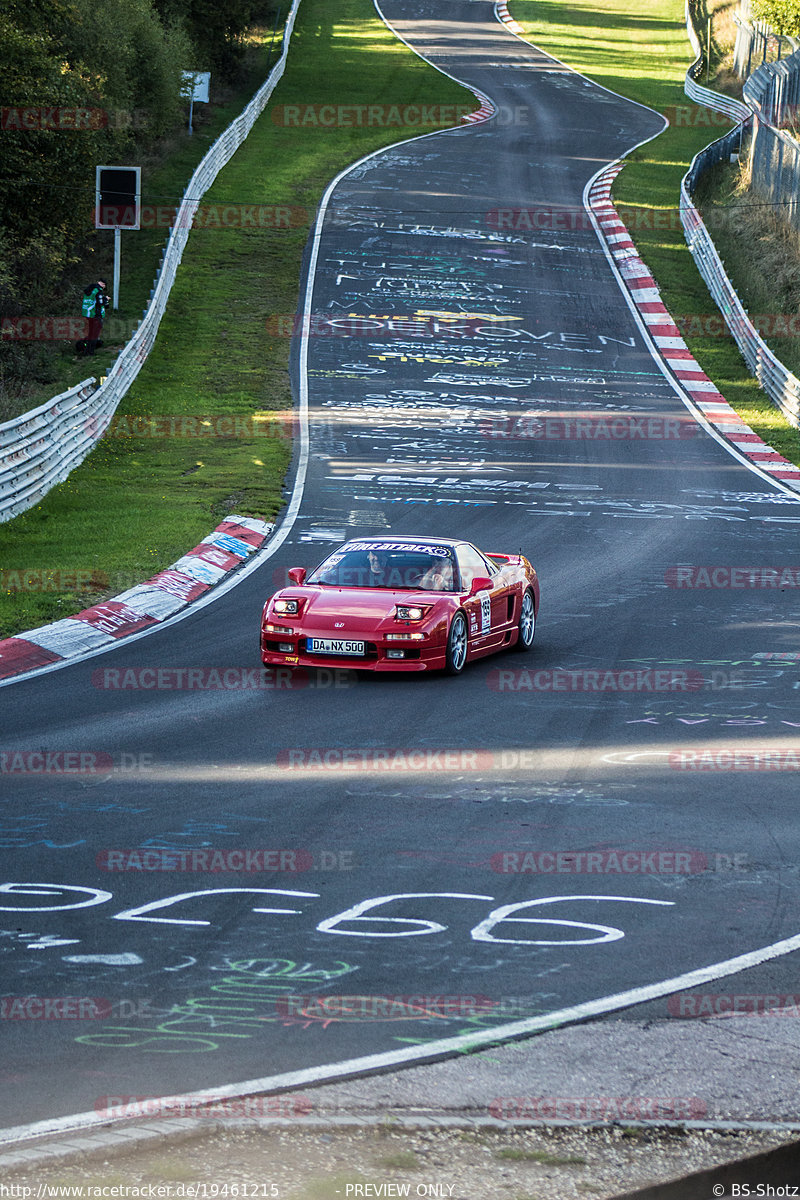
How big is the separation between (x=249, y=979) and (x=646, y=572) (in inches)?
550

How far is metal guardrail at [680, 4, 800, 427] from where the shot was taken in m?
33.7

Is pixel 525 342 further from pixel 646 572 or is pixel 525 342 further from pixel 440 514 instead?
pixel 646 572

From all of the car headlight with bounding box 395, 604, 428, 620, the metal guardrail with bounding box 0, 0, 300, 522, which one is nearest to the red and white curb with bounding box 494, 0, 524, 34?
the metal guardrail with bounding box 0, 0, 300, 522

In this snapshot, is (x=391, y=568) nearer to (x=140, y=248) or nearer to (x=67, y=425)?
(x=67, y=425)

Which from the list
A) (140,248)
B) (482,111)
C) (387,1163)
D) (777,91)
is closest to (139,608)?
(387,1163)

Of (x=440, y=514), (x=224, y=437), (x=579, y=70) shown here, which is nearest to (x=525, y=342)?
(x=224, y=437)

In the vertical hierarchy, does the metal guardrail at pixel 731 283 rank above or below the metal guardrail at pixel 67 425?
above

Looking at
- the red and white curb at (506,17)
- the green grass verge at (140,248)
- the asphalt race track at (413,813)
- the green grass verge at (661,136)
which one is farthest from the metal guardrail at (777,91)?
the red and white curb at (506,17)

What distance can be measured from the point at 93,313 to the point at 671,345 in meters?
15.3

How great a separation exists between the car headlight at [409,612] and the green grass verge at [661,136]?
17.3 meters

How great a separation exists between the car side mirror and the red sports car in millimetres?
10

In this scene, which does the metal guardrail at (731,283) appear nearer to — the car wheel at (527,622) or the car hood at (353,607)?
the car wheel at (527,622)

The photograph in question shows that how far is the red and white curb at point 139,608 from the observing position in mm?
14656

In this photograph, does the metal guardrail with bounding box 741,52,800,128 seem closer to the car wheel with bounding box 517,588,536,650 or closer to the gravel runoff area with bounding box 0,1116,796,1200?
the car wheel with bounding box 517,588,536,650
